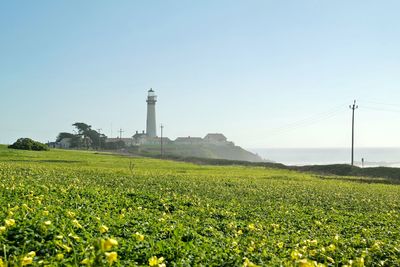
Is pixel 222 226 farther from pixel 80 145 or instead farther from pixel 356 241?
pixel 80 145

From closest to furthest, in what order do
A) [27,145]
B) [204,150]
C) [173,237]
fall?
[173,237] → [27,145] → [204,150]

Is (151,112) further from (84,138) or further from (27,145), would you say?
(27,145)

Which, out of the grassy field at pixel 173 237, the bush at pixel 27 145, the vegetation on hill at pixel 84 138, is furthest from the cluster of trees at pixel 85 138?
the grassy field at pixel 173 237

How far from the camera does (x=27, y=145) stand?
231ft

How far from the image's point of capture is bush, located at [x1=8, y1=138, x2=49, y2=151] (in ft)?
231

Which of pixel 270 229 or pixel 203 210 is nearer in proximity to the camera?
pixel 270 229

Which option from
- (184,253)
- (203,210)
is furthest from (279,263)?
(203,210)

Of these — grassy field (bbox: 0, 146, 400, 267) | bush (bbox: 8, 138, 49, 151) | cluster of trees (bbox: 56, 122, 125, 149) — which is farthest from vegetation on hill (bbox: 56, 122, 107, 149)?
grassy field (bbox: 0, 146, 400, 267)

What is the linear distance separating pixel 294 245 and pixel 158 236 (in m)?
2.62

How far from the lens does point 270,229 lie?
976 cm

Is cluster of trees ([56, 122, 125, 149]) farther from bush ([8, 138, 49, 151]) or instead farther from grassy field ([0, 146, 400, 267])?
grassy field ([0, 146, 400, 267])

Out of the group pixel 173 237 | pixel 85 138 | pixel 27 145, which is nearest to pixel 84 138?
pixel 85 138

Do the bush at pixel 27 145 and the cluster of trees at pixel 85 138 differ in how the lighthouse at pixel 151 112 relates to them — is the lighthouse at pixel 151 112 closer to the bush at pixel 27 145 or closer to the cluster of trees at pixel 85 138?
the cluster of trees at pixel 85 138

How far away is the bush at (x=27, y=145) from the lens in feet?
231
